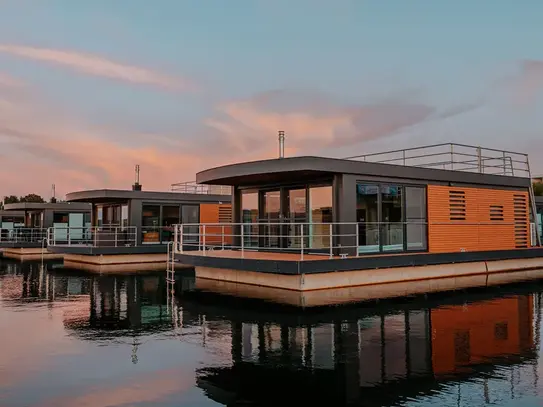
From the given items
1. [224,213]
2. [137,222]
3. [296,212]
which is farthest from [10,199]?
[296,212]

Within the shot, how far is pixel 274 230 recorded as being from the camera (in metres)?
16.7

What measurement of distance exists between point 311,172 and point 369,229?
8.75 ft

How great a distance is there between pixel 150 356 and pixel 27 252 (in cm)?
2637

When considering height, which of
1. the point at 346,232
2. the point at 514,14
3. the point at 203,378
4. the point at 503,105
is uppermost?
the point at 514,14

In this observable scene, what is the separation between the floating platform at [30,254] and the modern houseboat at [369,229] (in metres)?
15.7

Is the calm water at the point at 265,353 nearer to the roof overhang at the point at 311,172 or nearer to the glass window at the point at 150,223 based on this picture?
the roof overhang at the point at 311,172

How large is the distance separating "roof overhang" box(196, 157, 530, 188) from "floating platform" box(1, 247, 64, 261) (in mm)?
16108

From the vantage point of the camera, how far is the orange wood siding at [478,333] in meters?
6.81

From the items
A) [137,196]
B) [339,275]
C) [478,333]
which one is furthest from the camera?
[137,196]

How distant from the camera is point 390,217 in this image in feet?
50.4

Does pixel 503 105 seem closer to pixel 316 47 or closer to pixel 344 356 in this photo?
pixel 316 47

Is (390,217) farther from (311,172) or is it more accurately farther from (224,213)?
(224,213)

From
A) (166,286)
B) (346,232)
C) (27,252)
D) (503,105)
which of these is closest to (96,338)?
(166,286)

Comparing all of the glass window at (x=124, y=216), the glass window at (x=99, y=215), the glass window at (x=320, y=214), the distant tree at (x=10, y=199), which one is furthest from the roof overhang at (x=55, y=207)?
the distant tree at (x=10, y=199)
